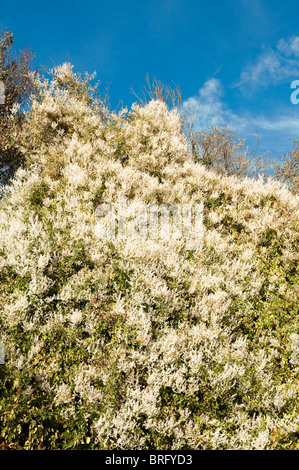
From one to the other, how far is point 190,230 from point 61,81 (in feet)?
35.0

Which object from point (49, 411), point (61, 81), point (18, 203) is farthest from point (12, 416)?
point (61, 81)

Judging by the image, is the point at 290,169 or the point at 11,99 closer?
the point at 11,99

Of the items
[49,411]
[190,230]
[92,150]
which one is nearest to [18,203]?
[92,150]

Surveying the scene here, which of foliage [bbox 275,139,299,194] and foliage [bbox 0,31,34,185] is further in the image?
foliage [bbox 275,139,299,194]

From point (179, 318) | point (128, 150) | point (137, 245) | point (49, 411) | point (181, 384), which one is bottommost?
point (49, 411)

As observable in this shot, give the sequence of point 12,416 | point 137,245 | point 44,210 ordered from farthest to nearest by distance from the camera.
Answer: point 44,210
point 137,245
point 12,416

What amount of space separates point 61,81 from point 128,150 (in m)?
5.70

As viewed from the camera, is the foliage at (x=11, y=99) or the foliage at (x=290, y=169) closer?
the foliage at (x=11, y=99)

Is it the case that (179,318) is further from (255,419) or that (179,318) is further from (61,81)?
(61,81)

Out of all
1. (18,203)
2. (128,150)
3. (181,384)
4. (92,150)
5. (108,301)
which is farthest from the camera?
(128,150)

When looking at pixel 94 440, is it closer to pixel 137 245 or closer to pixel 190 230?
pixel 137 245

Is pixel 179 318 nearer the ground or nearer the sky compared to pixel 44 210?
nearer the ground

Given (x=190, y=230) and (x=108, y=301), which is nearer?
(x=108, y=301)

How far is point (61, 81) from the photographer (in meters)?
12.9
